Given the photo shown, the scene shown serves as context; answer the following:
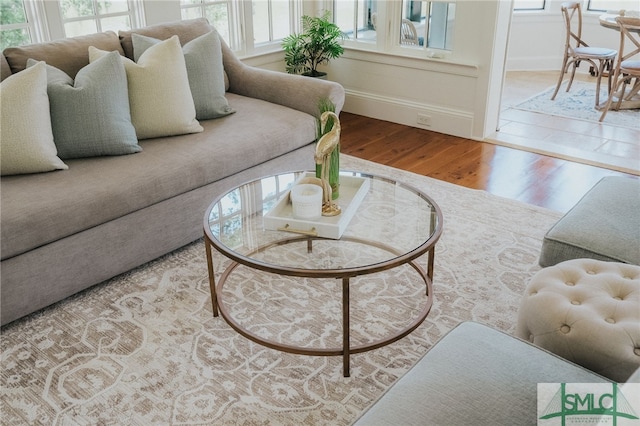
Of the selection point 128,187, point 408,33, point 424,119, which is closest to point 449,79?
point 424,119

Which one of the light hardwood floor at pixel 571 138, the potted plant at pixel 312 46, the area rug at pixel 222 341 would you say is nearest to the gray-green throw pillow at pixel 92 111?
the area rug at pixel 222 341

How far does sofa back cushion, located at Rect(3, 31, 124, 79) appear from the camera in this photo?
2838 millimetres

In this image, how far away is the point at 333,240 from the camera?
7.30 ft

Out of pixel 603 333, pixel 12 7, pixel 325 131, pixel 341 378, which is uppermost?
pixel 12 7

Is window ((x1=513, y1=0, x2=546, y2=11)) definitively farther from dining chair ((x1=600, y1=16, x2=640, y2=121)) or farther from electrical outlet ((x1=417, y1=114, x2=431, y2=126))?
electrical outlet ((x1=417, y1=114, x2=431, y2=126))

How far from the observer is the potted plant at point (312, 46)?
462 centimetres

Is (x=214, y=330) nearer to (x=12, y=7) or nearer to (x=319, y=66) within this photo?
(x=12, y=7)

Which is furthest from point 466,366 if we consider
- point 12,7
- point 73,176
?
point 12,7

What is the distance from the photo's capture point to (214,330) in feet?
7.82

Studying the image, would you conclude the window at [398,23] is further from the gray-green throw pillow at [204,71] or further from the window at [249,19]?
the gray-green throw pillow at [204,71]

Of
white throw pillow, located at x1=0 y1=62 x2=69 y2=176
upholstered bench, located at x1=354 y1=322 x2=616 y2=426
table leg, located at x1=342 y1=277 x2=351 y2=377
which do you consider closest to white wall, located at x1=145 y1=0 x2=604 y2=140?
white throw pillow, located at x1=0 y1=62 x2=69 y2=176

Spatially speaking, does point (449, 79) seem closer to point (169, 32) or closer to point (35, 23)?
point (169, 32)

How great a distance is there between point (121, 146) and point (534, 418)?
216 cm

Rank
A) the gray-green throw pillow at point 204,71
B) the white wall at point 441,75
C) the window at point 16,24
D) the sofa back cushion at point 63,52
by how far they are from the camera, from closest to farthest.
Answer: the sofa back cushion at point 63,52
the gray-green throw pillow at point 204,71
the window at point 16,24
the white wall at point 441,75
